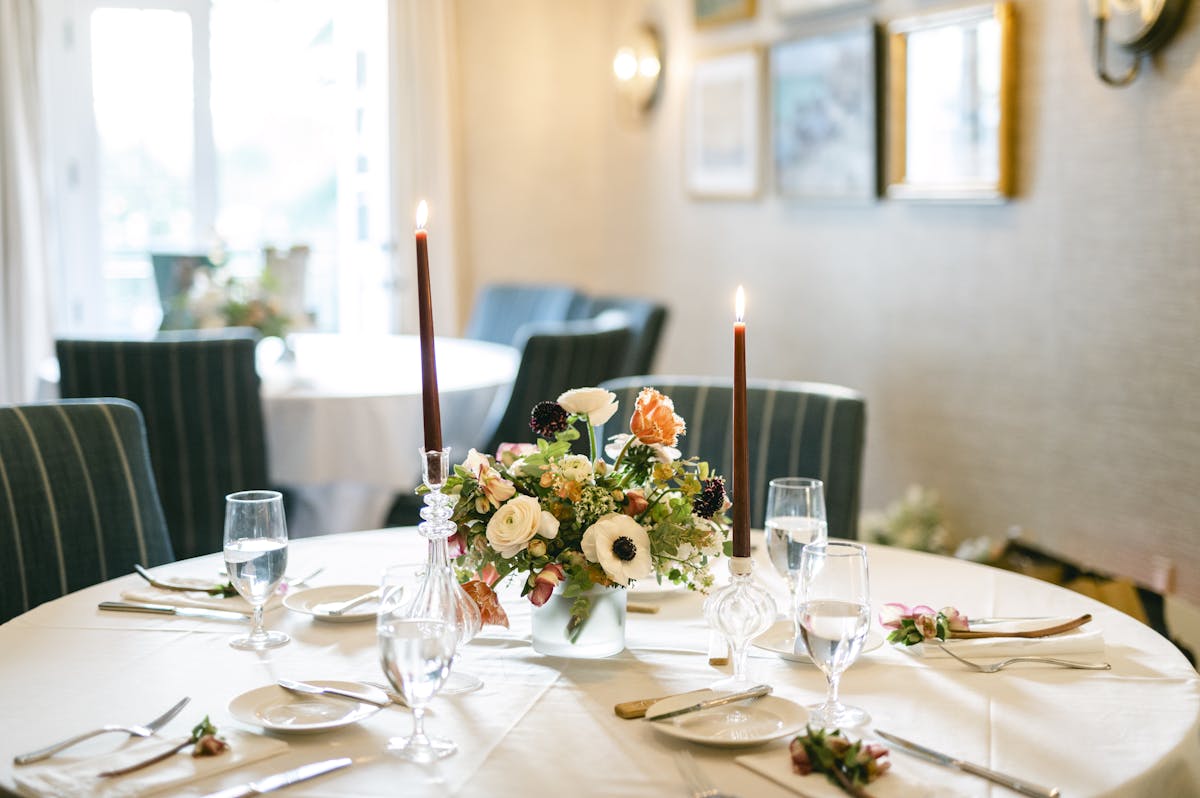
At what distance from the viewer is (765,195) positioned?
15.0 ft

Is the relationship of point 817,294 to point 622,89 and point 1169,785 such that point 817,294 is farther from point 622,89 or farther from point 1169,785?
point 1169,785

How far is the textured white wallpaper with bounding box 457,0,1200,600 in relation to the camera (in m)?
2.83

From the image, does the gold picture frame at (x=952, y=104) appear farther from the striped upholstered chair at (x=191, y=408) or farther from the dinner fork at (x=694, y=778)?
the dinner fork at (x=694, y=778)

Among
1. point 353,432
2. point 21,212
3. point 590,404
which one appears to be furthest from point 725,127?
point 590,404

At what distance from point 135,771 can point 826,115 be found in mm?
3410

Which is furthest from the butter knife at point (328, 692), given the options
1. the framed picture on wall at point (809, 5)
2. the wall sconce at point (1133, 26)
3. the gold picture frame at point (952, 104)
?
the framed picture on wall at point (809, 5)

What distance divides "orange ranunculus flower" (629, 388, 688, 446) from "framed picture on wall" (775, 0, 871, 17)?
2.87m

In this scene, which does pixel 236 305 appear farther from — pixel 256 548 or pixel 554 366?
pixel 256 548

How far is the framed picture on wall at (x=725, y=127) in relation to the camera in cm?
459

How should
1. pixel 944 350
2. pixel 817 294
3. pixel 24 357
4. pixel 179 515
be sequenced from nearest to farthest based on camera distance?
pixel 179 515, pixel 944 350, pixel 817 294, pixel 24 357

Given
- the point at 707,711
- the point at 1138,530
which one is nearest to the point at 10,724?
the point at 707,711

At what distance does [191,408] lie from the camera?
2.89 meters

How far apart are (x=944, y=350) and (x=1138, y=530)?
880 millimetres

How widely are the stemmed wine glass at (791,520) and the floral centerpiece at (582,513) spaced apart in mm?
141
